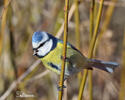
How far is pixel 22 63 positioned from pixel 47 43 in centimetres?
81

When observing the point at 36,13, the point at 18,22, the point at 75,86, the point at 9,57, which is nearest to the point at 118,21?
the point at 75,86

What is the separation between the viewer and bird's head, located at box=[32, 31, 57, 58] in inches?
37.9

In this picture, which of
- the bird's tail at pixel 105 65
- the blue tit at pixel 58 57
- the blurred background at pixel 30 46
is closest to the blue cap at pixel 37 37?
the blue tit at pixel 58 57

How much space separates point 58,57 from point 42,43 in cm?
8

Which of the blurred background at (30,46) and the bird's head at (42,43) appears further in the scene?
the blurred background at (30,46)

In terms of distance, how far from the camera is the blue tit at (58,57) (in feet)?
3.22

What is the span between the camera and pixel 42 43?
0.99 m

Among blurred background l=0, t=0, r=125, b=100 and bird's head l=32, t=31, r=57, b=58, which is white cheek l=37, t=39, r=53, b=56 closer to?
bird's head l=32, t=31, r=57, b=58

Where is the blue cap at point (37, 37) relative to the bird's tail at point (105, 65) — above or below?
above

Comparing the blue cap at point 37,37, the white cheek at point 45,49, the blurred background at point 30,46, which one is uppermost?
the blue cap at point 37,37

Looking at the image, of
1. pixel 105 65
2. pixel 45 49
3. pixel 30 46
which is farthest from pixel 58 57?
pixel 30 46

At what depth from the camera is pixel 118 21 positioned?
7.89 feet

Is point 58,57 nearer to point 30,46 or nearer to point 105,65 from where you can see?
point 105,65

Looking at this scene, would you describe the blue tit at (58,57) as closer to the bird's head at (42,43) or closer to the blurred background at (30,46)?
the bird's head at (42,43)
